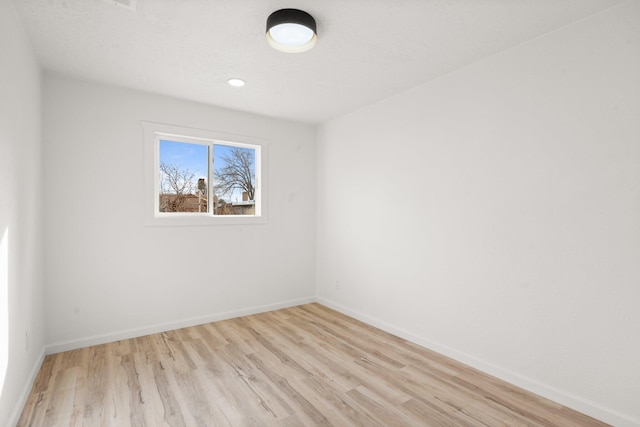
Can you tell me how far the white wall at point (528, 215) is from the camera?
199 cm

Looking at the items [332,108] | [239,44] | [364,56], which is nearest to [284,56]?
[239,44]

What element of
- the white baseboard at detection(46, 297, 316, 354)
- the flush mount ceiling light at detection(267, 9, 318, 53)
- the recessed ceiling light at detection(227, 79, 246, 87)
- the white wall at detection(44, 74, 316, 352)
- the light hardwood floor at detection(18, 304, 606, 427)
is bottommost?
the light hardwood floor at detection(18, 304, 606, 427)

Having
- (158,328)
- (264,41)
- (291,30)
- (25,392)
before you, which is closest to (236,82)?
(264,41)

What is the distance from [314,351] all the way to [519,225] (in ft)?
6.69

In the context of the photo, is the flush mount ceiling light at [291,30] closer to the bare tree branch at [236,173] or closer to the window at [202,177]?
the window at [202,177]

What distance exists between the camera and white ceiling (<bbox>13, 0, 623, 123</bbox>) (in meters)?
2.01

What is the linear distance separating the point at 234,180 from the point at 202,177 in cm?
43

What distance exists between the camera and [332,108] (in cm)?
393

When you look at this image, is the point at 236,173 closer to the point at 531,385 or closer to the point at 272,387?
the point at 272,387

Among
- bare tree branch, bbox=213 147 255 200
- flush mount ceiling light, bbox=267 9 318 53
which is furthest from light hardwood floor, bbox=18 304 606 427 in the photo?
flush mount ceiling light, bbox=267 9 318 53

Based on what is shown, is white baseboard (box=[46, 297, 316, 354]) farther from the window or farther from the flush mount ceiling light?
the flush mount ceiling light

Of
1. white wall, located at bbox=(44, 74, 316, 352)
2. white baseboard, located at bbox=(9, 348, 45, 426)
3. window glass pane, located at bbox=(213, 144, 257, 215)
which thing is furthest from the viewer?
window glass pane, located at bbox=(213, 144, 257, 215)

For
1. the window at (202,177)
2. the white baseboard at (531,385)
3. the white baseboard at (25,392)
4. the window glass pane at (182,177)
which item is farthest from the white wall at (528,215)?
the white baseboard at (25,392)

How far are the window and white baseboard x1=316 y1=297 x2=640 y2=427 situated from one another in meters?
2.30
